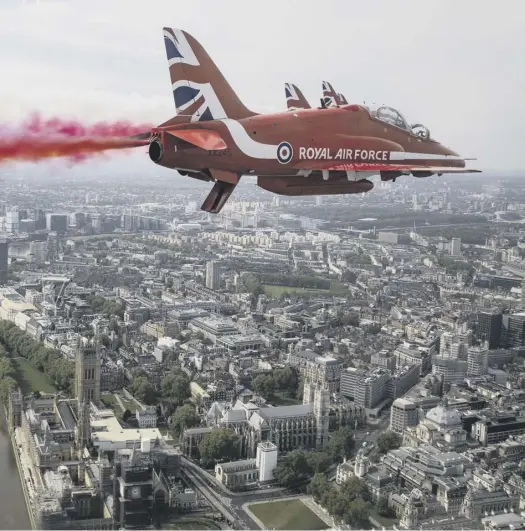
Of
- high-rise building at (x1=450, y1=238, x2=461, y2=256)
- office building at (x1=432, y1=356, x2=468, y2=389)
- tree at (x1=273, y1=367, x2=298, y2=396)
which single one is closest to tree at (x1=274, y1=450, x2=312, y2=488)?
tree at (x1=273, y1=367, x2=298, y2=396)

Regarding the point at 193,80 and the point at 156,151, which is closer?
the point at 156,151

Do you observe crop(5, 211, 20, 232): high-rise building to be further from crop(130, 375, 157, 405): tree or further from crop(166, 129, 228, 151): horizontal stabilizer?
crop(166, 129, 228, 151): horizontal stabilizer

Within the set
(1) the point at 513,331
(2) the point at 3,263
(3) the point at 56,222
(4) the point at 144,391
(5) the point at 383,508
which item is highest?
(3) the point at 56,222

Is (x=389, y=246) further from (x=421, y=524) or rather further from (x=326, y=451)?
(x=421, y=524)

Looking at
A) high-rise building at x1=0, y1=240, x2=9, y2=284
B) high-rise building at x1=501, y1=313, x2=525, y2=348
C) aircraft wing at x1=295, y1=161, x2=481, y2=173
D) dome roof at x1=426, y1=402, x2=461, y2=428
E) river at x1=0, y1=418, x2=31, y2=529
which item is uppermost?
aircraft wing at x1=295, y1=161, x2=481, y2=173

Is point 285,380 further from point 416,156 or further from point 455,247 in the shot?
point 455,247

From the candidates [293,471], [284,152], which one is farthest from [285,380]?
[284,152]
